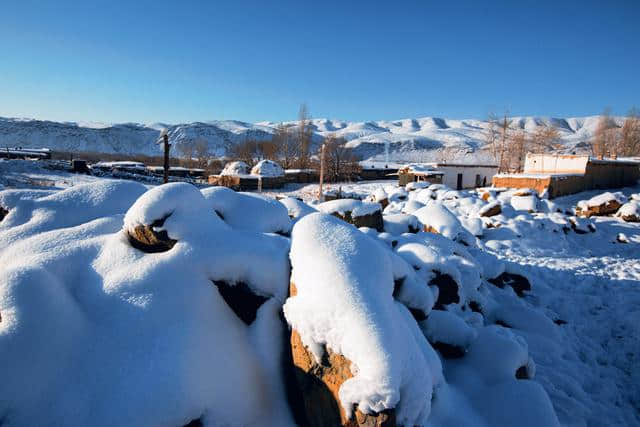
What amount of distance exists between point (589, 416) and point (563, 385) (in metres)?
0.48

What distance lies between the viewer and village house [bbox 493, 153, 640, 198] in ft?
62.1

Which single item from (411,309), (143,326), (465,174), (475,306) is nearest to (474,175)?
(465,174)

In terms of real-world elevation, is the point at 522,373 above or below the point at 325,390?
below

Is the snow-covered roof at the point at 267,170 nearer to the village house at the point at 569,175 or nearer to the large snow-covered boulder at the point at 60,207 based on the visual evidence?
the village house at the point at 569,175

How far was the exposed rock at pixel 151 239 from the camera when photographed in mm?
3111

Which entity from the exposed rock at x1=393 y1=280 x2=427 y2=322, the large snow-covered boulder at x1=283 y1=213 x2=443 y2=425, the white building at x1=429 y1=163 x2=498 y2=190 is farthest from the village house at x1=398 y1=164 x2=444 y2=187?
the large snow-covered boulder at x1=283 y1=213 x2=443 y2=425

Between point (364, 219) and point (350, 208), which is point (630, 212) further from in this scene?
point (350, 208)

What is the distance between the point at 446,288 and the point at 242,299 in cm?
335

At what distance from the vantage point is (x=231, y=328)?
279 centimetres

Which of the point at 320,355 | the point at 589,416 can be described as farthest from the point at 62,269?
the point at 589,416

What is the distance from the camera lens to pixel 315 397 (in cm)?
244

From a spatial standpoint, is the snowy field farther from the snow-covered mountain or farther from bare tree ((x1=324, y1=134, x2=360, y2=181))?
the snow-covered mountain

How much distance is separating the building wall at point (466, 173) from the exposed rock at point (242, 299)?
28.1 m

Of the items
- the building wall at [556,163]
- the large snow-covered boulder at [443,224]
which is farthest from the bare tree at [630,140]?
the large snow-covered boulder at [443,224]
